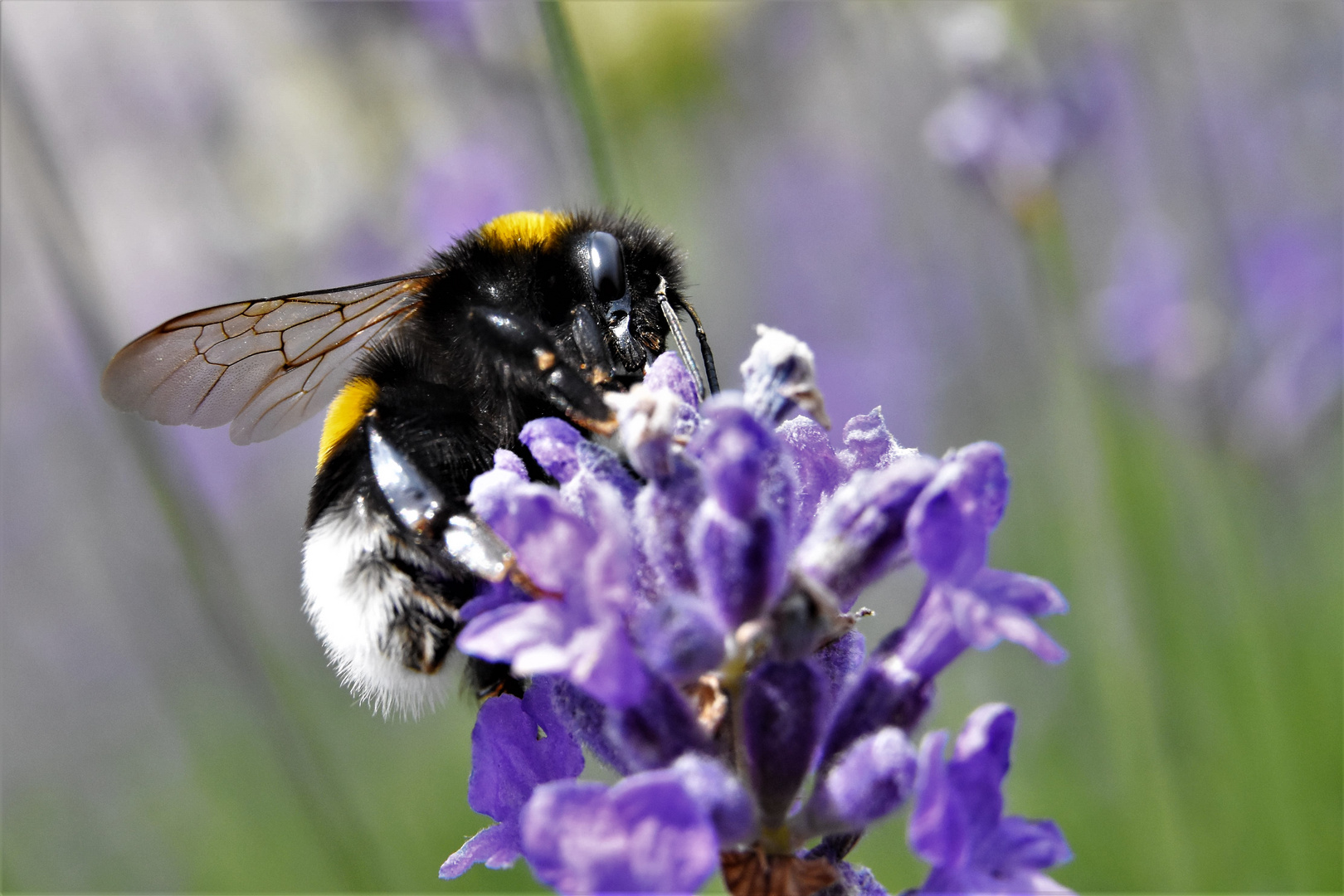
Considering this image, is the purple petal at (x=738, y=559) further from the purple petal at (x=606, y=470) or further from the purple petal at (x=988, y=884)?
the purple petal at (x=988, y=884)

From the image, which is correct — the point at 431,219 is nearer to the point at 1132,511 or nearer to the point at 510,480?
the point at 1132,511

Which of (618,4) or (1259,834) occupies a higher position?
(618,4)

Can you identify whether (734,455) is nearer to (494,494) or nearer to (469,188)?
(494,494)

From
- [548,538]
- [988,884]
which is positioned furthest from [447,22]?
[988,884]

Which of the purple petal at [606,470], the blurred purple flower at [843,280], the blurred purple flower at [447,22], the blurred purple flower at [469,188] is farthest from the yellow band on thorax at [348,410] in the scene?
the blurred purple flower at [843,280]

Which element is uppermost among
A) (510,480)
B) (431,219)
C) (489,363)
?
(431,219)

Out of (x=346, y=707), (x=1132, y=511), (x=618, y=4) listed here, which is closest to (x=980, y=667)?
(x=1132, y=511)

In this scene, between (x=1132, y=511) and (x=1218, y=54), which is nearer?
(x=1132, y=511)

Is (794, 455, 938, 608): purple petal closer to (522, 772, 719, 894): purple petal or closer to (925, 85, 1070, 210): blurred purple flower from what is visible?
(522, 772, 719, 894): purple petal
